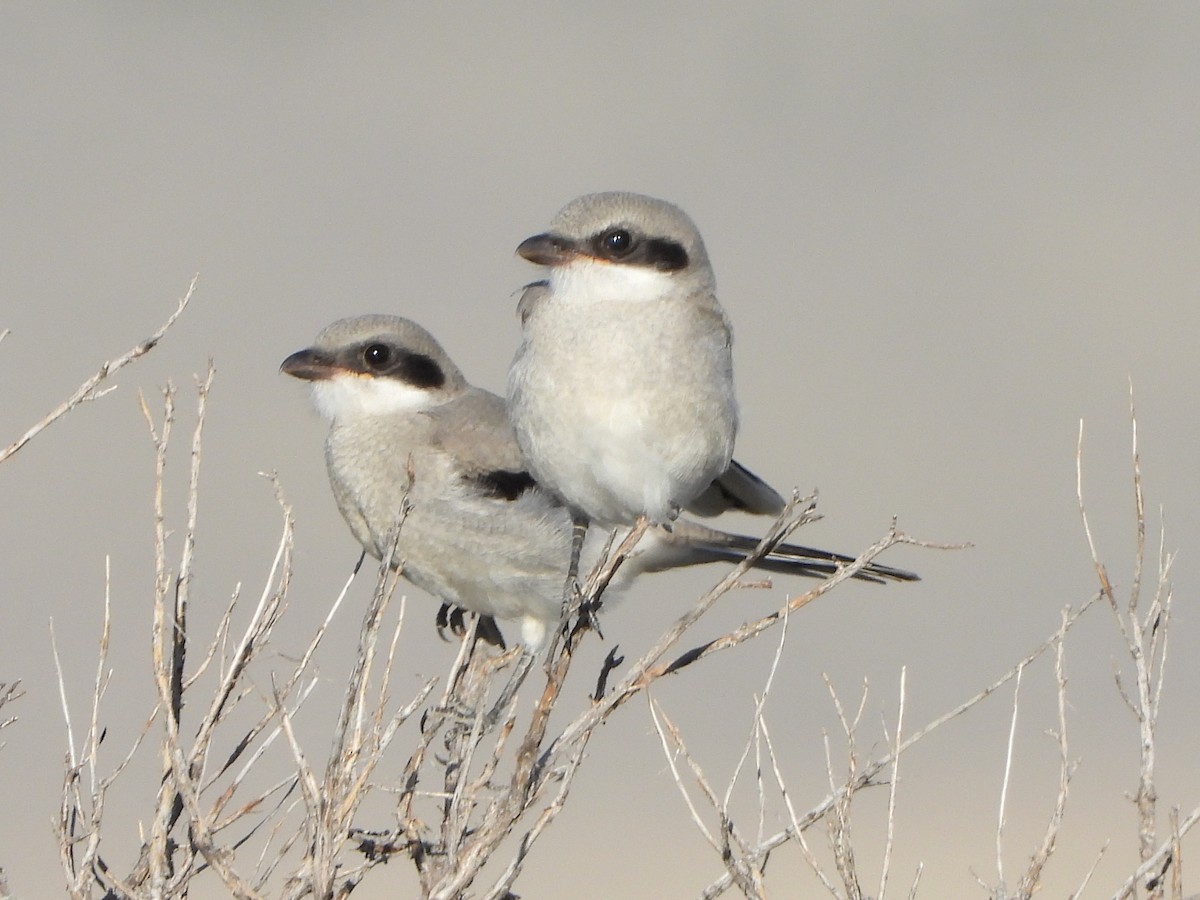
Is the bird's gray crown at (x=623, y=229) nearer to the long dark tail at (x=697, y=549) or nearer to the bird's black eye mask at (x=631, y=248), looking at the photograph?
the bird's black eye mask at (x=631, y=248)

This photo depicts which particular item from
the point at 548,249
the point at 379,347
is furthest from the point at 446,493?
the point at 548,249

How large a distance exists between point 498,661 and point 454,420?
102cm

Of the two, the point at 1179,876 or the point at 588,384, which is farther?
the point at 588,384

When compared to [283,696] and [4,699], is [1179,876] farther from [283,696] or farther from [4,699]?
[4,699]

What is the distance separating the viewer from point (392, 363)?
605 centimetres

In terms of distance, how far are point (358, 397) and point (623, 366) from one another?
176 cm

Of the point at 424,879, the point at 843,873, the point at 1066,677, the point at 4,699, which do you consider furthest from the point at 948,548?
the point at 4,699

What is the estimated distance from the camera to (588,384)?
177 inches

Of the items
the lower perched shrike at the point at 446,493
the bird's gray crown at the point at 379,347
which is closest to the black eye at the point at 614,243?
the lower perched shrike at the point at 446,493

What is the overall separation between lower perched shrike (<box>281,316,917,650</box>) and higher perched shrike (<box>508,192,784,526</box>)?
1025 millimetres

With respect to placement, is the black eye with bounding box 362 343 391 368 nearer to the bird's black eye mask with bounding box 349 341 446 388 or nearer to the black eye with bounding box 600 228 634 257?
Result: the bird's black eye mask with bounding box 349 341 446 388

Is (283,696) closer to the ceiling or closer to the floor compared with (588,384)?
closer to the floor

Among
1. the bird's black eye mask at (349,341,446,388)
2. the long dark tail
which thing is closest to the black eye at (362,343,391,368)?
the bird's black eye mask at (349,341,446,388)

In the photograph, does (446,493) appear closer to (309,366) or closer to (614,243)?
(309,366)
